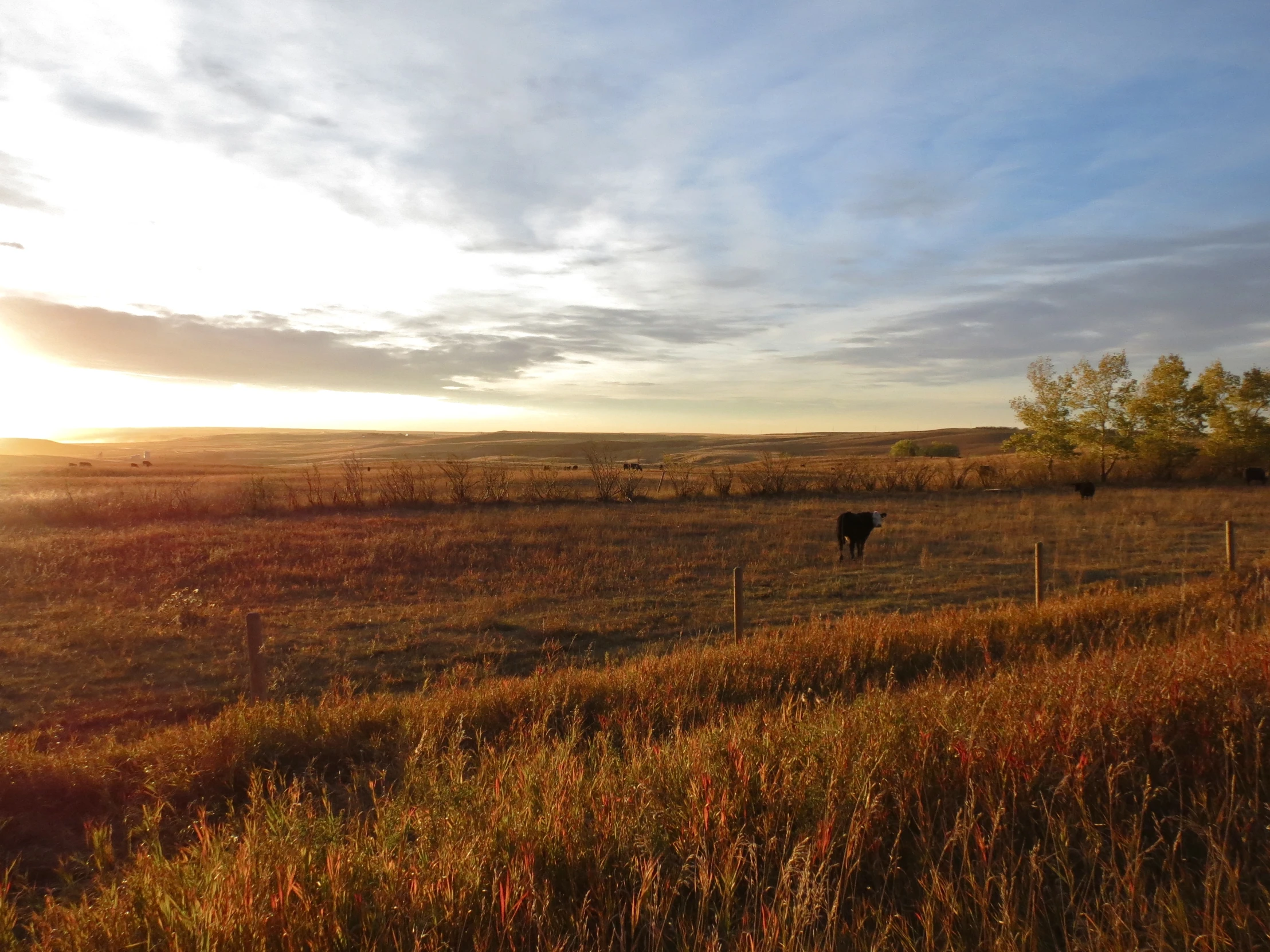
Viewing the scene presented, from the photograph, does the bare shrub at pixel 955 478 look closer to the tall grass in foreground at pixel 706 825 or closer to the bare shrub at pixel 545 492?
the bare shrub at pixel 545 492

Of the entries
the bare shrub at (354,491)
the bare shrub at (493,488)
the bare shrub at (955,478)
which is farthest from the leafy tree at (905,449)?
the bare shrub at (354,491)

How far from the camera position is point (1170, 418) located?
41.0 meters

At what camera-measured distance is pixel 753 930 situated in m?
2.88

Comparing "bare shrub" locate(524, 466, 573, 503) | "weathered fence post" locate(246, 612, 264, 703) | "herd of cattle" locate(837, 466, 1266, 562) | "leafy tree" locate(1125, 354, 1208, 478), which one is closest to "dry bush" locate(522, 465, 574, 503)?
"bare shrub" locate(524, 466, 573, 503)

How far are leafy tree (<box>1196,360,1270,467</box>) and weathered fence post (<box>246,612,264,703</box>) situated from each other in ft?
156

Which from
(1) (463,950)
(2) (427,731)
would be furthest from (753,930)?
(2) (427,731)

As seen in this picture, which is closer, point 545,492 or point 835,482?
point 545,492

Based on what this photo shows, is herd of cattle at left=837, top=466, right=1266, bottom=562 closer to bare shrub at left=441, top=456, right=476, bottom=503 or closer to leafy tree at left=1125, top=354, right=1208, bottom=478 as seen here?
bare shrub at left=441, top=456, right=476, bottom=503

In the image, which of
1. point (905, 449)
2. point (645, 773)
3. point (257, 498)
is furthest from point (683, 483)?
point (905, 449)

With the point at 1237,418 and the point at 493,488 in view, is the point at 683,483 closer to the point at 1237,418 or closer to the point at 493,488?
the point at 493,488

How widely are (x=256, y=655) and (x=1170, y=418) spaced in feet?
153

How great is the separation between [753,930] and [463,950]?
1.10m

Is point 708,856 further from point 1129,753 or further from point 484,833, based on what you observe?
point 1129,753

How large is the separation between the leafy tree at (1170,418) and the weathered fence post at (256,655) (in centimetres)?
4520
